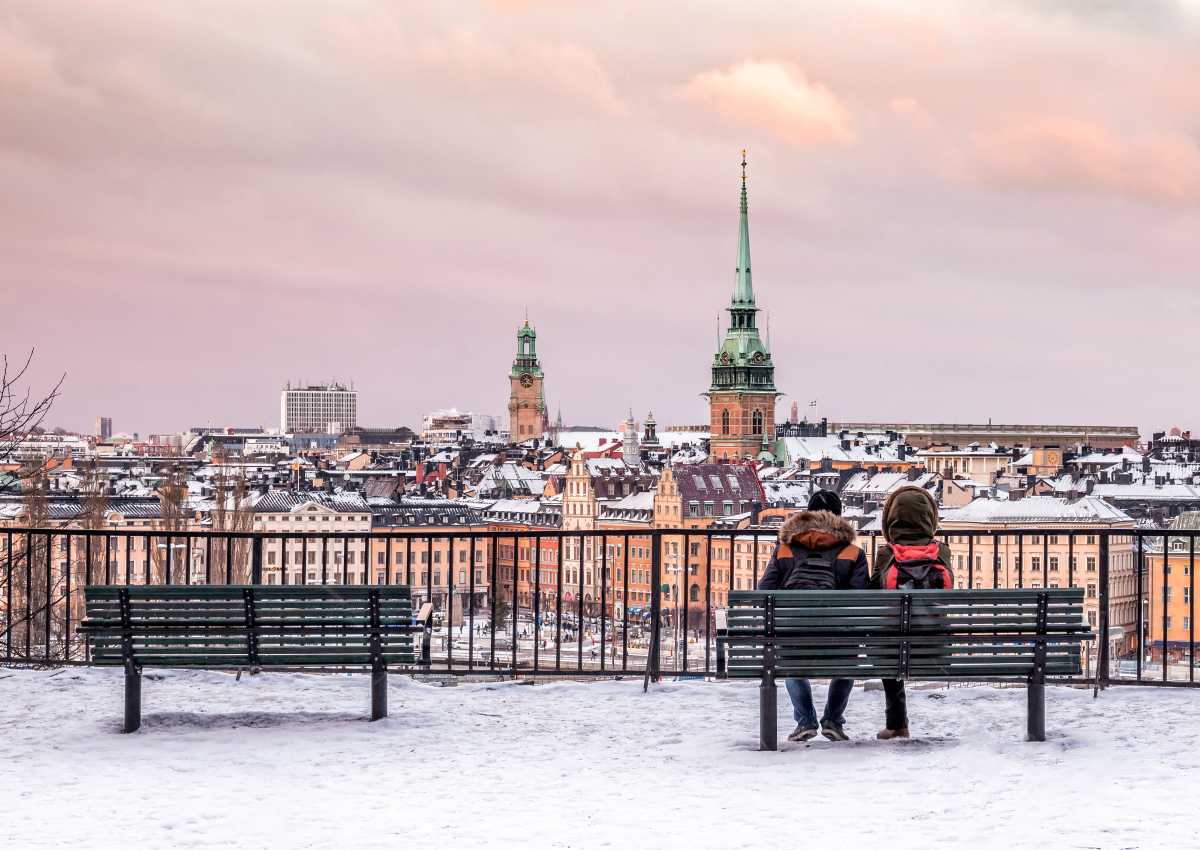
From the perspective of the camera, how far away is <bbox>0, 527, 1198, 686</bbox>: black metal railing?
11617 mm

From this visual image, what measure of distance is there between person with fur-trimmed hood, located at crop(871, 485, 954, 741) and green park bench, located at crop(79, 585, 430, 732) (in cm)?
250

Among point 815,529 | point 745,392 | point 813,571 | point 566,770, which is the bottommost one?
point 566,770

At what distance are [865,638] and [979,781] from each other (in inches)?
39.2

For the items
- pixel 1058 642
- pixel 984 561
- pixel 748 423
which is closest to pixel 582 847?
pixel 1058 642

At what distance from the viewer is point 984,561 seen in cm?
6731

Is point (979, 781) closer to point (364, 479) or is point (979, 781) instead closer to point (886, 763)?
point (886, 763)

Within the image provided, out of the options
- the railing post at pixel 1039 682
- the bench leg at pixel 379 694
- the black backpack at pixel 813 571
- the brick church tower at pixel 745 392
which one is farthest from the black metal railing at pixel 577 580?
the brick church tower at pixel 745 392

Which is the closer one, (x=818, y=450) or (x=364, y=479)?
(x=364, y=479)

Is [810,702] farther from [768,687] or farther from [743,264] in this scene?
[743,264]

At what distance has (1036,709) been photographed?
30.0ft

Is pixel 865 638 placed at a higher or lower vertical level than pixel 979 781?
higher

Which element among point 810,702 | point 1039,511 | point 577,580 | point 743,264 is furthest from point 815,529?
point 743,264

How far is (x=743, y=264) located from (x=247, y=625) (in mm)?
185687

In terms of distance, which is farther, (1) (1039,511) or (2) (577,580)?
(1) (1039,511)
